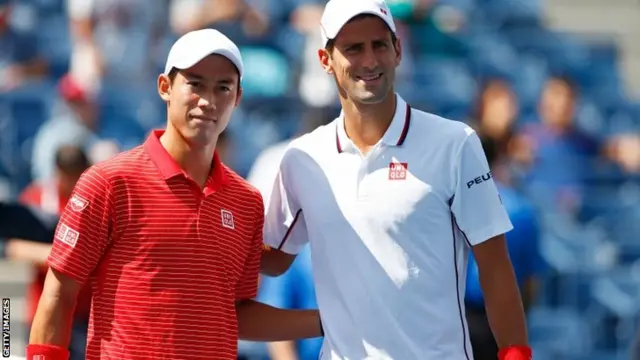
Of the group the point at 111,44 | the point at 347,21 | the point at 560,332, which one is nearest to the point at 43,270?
the point at 347,21

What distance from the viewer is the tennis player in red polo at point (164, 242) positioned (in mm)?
3727

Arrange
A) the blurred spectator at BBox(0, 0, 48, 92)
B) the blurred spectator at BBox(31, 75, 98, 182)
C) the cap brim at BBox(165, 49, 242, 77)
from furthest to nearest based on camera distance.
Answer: the blurred spectator at BBox(0, 0, 48, 92)
the blurred spectator at BBox(31, 75, 98, 182)
the cap brim at BBox(165, 49, 242, 77)

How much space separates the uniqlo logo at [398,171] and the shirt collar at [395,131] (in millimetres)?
74

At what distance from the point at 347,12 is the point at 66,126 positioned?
5.94 metres

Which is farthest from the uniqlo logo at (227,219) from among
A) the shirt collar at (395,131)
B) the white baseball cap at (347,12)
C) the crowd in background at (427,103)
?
the crowd in background at (427,103)

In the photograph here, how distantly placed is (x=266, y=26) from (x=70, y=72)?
5.47ft

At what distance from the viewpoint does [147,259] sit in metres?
3.75

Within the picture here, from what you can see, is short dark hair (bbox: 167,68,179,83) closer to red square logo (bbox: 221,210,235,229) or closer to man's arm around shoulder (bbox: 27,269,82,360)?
red square logo (bbox: 221,210,235,229)

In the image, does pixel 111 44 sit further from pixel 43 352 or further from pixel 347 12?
pixel 43 352

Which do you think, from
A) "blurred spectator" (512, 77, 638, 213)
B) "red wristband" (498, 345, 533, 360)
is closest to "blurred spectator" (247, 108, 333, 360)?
"red wristband" (498, 345, 533, 360)

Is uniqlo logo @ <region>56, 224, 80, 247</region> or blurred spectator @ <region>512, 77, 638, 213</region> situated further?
blurred spectator @ <region>512, 77, 638, 213</region>

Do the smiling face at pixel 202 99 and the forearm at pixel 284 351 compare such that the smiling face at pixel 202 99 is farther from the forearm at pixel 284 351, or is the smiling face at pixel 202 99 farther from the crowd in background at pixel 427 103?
the crowd in background at pixel 427 103

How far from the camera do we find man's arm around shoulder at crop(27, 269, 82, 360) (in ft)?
12.1

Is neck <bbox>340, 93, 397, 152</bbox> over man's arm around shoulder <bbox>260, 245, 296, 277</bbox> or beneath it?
over
